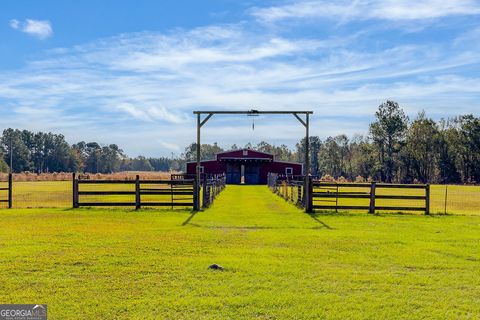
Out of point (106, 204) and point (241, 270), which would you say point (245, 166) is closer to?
point (106, 204)

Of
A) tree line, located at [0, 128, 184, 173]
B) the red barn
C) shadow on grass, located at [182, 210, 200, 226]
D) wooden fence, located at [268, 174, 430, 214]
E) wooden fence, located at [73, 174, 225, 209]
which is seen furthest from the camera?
tree line, located at [0, 128, 184, 173]

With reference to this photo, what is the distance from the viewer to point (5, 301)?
643 centimetres

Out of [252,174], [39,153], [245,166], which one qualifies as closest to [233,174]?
[245,166]

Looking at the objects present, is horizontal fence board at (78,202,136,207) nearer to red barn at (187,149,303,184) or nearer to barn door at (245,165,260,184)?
red barn at (187,149,303,184)

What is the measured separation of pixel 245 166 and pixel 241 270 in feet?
185

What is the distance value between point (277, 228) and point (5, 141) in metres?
147

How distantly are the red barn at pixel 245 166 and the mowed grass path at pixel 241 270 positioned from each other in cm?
4877

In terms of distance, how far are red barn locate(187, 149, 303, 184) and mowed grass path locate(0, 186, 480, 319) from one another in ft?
160

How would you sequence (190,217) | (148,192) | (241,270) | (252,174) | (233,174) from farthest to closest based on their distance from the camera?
(233,174) < (252,174) < (148,192) < (190,217) < (241,270)

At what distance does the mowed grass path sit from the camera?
20.6ft

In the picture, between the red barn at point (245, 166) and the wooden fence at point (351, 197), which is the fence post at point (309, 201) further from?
the red barn at point (245, 166)

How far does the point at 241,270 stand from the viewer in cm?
841

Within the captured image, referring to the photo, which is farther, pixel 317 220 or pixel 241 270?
pixel 317 220

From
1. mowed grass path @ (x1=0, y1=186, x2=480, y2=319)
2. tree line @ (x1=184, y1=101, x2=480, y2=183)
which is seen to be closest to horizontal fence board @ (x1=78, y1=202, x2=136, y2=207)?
mowed grass path @ (x1=0, y1=186, x2=480, y2=319)
